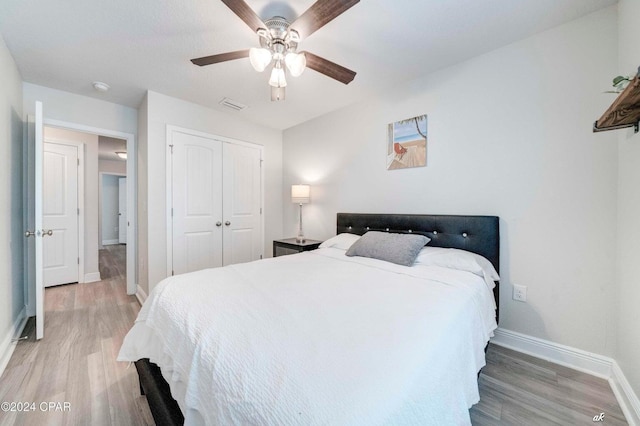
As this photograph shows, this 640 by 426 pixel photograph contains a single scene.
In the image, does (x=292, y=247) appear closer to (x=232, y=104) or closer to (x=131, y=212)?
(x=232, y=104)

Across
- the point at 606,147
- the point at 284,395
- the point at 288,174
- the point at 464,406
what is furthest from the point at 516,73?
the point at 288,174

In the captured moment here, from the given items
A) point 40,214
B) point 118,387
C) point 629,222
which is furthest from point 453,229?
point 40,214

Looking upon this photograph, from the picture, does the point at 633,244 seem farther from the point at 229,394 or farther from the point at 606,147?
the point at 229,394

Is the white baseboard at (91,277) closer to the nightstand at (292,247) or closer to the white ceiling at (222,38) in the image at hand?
the white ceiling at (222,38)

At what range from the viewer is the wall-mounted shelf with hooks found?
3.32 ft

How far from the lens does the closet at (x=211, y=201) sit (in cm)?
299

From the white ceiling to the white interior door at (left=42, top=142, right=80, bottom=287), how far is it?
146 centimetres

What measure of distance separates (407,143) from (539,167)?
1.10 m

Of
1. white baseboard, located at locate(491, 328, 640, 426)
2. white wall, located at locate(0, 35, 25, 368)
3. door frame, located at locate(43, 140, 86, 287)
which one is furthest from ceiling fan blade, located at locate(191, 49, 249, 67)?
door frame, located at locate(43, 140, 86, 287)

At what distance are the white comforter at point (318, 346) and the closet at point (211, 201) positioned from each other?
1657mm

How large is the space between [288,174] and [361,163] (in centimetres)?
145

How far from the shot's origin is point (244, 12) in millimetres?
1348

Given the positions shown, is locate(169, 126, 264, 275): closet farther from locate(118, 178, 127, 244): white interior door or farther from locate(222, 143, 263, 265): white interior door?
locate(118, 178, 127, 244): white interior door

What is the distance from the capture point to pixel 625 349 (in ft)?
4.91
